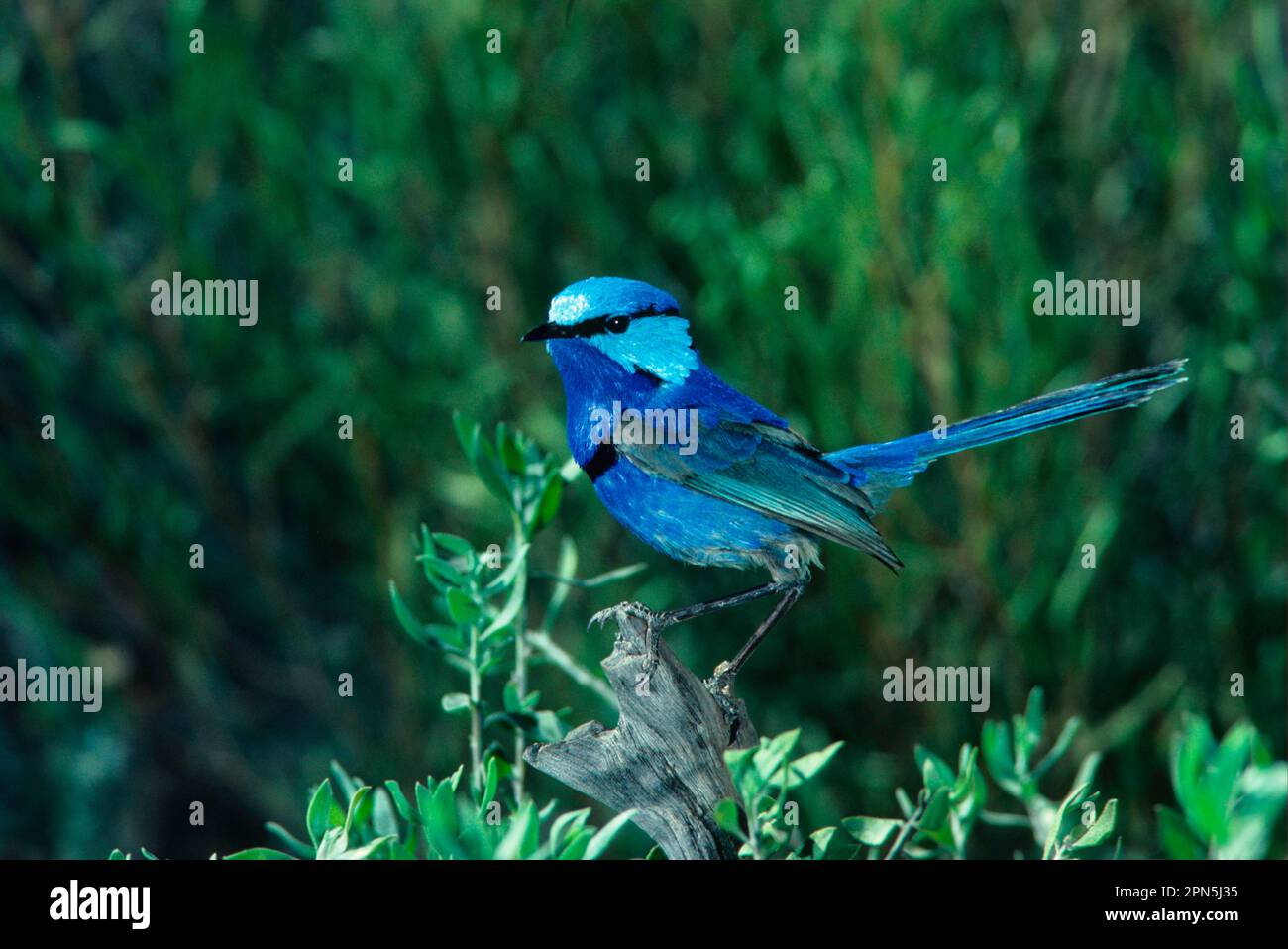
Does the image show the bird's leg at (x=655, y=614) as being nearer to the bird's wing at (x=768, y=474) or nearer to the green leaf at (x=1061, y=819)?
the bird's wing at (x=768, y=474)

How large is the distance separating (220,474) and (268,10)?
1010 millimetres

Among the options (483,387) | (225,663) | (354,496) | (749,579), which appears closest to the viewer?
(749,579)

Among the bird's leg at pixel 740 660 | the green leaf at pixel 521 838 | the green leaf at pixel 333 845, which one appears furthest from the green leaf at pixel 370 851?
the bird's leg at pixel 740 660

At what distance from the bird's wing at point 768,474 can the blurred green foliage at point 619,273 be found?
607 mm

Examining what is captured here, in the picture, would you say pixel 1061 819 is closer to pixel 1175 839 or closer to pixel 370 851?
pixel 1175 839

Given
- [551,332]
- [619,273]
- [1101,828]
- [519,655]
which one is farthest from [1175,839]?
[619,273]

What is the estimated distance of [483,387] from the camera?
2.43 metres

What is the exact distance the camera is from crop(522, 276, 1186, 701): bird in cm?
160

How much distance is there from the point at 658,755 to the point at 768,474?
14.7 inches

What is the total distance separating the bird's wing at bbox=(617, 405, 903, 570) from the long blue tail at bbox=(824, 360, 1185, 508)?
0.17 ft

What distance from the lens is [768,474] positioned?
163 centimetres

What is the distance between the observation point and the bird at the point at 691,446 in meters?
1.60
